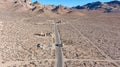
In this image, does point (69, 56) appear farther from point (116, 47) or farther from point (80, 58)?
point (116, 47)

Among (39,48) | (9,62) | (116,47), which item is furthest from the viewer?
(116,47)

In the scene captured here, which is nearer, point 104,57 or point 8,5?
point 104,57

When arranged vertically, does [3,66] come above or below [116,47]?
above

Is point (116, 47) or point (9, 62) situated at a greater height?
point (9, 62)

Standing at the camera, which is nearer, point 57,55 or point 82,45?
point 57,55

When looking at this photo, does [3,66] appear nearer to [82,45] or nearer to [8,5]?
[82,45]

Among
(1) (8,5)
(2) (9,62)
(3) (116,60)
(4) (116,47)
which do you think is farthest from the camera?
(1) (8,5)

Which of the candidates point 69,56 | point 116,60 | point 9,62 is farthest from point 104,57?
point 9,62

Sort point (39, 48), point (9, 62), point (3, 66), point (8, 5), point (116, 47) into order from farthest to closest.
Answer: point (8, 5)
point (116, 47)
point (39, 48)
point (9, 62)
point (3, 66)

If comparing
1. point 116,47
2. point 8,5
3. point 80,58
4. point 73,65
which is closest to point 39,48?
point 80,58
